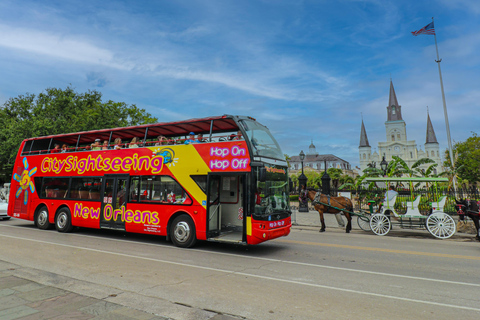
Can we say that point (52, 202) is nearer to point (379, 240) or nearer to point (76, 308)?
point (76, 308)

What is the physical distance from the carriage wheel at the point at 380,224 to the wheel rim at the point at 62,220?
43.8ft

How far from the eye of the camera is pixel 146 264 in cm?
753

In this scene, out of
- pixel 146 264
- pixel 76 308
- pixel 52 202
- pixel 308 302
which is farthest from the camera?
pixel 52 202

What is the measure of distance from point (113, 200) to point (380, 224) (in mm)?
11262

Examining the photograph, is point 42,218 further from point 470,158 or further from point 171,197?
point 470,158

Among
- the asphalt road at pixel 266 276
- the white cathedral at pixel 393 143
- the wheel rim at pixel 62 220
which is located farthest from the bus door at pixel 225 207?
the white cathedral at pixel 393 143

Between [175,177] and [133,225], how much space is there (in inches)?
99.4

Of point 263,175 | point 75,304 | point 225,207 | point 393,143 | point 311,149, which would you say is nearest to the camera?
A: point 75,304

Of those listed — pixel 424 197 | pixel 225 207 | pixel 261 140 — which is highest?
pixel 261 140

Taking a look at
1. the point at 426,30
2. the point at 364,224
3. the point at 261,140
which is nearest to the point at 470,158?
the point at 426,30

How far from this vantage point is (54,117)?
3488 centimetres

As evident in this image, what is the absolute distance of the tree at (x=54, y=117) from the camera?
29.3m

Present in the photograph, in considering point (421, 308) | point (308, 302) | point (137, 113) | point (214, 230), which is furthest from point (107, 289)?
point (137, 113)

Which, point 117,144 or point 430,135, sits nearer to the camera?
point 117,144
